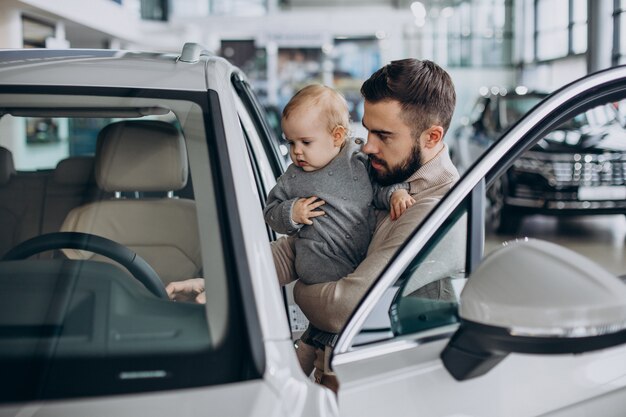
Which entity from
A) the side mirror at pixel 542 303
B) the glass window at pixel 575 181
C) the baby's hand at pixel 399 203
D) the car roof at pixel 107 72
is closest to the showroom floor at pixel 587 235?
the glass window at pixel 575 181

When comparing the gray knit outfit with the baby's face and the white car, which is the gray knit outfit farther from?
the white car

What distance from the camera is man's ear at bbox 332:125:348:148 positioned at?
5.96 ft

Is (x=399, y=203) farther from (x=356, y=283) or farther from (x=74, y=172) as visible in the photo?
(x=74, y=172)

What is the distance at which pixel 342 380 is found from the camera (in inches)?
50.8

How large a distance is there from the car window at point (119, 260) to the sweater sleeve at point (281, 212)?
20 centimetres

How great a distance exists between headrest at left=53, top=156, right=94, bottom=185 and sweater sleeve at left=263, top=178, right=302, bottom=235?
1.41 ft

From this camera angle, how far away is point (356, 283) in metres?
1.57

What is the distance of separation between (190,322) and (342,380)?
267mm

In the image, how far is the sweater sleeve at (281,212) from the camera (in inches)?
70.3

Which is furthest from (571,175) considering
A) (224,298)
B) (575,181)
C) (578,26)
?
(578,26)

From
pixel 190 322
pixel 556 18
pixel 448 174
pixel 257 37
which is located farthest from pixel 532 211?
pixel 556 18

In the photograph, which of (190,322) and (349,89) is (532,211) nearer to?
(190,322)

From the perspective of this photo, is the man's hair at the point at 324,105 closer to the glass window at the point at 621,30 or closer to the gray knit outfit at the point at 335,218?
the gray knit outfit at the point at 335,218

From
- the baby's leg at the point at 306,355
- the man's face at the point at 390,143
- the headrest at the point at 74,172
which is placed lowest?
the baby's leg at the point at 306,355
